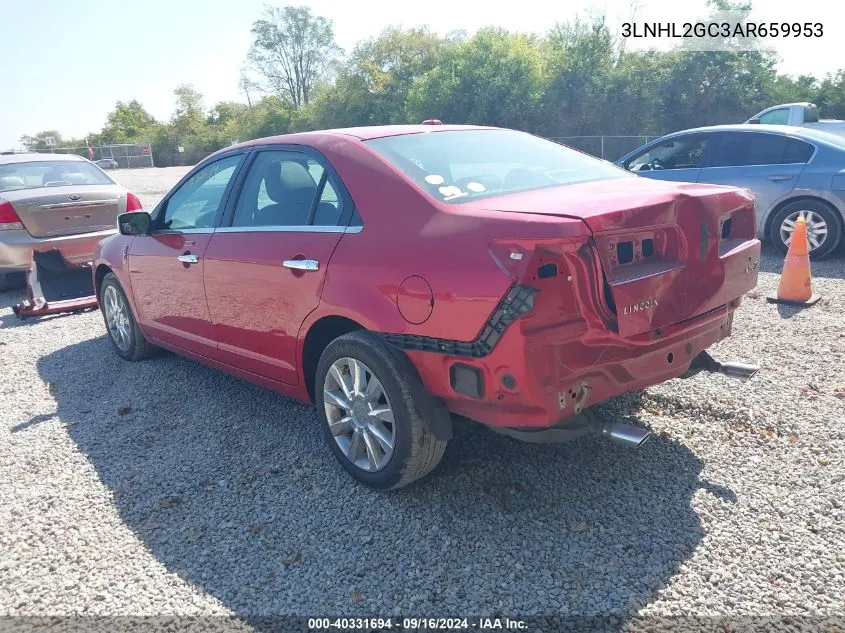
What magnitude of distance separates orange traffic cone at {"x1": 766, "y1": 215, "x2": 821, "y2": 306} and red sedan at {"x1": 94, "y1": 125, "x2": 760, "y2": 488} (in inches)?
127

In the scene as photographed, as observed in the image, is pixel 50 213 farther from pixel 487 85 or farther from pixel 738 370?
pixel 487 85

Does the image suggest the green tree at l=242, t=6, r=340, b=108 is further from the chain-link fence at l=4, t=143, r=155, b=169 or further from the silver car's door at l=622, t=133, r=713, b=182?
the silver car's door at l=622, t=133, r=713, b=182

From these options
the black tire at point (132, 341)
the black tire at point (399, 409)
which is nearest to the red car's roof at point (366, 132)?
the black tire at point (399, 409)

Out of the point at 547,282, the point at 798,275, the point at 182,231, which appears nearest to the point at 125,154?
the point at 182,231

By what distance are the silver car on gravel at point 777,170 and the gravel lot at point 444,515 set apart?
3.89 meters

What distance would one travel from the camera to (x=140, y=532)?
314 cm

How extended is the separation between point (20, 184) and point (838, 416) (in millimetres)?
9013

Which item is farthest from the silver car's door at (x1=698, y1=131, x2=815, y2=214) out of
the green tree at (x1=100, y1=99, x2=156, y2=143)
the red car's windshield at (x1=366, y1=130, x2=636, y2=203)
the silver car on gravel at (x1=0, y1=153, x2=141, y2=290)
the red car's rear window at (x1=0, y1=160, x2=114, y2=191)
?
the green tree at (x1=100, y1=99, x2=156, y2=143)

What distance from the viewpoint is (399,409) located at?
2967 millimetres

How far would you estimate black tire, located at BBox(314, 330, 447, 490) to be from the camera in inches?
116

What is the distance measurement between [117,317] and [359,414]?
339 cm

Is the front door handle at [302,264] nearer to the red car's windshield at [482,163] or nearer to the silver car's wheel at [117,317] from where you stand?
the red car's windshield at [482,163]

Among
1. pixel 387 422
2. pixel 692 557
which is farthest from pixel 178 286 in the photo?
pixel 692 557

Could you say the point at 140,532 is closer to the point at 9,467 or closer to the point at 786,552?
the point at 9,467
